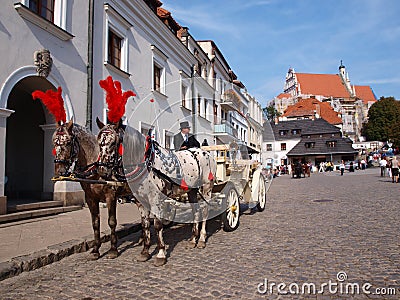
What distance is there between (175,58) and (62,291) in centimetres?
1461

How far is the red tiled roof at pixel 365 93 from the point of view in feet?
363

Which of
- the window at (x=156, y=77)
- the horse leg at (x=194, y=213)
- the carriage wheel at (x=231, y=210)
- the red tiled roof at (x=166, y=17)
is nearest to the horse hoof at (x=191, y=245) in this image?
the horse leg at (x=194, y=213)

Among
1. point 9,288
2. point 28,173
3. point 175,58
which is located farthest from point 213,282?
point 175,58

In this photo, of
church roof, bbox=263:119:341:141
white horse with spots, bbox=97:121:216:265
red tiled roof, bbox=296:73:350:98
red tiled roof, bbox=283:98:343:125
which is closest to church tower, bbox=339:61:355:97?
red tiled roof, bbox=296:73:350:98

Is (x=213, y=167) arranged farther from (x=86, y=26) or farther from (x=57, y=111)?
(x=86, y=26)

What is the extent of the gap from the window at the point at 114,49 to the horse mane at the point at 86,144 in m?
7.16

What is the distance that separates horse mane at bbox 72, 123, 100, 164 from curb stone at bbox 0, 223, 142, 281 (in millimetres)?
1436

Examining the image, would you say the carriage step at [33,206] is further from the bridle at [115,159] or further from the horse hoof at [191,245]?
the horse hoof at [191,245]

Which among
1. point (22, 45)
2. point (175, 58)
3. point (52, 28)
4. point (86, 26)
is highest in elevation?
point (175, 58)

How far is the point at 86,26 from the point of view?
9.97 meters

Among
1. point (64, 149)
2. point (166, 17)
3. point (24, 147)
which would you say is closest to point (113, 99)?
point (64, 149)

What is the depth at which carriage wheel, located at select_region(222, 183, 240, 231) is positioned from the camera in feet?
20.2

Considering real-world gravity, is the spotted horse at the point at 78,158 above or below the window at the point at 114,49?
below

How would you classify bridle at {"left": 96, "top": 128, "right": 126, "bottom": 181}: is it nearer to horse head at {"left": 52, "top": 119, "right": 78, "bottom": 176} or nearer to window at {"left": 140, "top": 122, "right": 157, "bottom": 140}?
horse head at {"left": 52, "top": 119, "right": 78, "bottom": 176}
